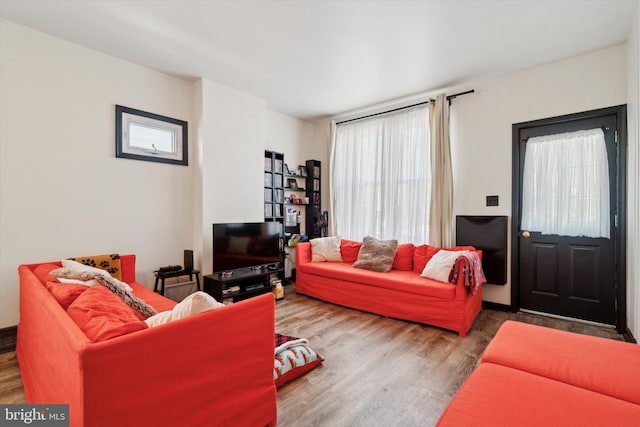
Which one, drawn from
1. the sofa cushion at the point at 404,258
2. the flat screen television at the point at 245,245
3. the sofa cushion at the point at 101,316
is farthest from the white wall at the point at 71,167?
the sofa cushion at the point at 404,258

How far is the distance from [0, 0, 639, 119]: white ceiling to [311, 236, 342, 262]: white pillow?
2.25 m

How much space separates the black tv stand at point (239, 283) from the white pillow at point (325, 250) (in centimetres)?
59

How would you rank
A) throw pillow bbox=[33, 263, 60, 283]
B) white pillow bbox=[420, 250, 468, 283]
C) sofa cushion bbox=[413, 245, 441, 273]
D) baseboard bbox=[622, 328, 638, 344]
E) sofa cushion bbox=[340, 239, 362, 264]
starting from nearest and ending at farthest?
1. throw pillow bbox=[33, 263, 60, 283]
2. baseboard bbox=[622, 328, 638, 344]
3. white pillow bbox=[420, 250, 468, 283]
4. sofa cushion bbox=[413, 245, 441, 273]
5. sofa cushion bbox=[340, 239, 362, 264]

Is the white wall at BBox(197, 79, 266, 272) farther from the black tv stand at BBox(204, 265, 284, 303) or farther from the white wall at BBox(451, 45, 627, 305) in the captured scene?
the white wall at BBox(451, 45, 627, 305)

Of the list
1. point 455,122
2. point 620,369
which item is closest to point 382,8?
point 455,122

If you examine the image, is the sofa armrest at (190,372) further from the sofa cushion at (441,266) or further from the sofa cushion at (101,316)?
the sofa cushion at (441,266)

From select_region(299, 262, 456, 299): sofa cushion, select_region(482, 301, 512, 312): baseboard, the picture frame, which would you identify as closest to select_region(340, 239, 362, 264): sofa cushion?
select_region(299, 262, 456, 299): sofa cushion

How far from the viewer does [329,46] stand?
2.91 m

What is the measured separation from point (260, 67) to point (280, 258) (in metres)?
2.52

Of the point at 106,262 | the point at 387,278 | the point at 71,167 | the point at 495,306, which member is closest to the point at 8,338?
the point at 106,262

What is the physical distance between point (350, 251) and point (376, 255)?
52 cm

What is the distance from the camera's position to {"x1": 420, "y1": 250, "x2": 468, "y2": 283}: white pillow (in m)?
3.12

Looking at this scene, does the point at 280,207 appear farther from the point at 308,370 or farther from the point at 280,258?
the point at 308,370

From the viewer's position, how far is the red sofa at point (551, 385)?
3.29 feet
